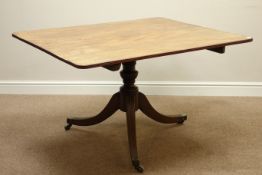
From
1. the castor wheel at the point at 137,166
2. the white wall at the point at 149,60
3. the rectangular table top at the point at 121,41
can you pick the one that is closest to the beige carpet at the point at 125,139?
the castor wheel at the point at 137,166

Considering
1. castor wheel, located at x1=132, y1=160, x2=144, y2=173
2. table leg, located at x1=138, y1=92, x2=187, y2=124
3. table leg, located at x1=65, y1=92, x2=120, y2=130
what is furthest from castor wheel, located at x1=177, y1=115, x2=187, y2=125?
castor wheel, located at x1=132, y1=160, x2=144, y2=173

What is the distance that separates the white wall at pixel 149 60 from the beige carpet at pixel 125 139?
0.14 metres

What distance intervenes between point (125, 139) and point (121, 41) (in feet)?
2.31

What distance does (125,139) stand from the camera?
211 cm

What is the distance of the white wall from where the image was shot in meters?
2.53

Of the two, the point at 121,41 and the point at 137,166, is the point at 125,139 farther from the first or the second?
the point at 121,41

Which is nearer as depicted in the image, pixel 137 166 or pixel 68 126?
pixel 137 166

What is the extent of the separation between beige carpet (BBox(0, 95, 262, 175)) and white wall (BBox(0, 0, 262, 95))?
0.14m

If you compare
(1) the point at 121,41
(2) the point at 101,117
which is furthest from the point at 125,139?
(1) the point at 121,41

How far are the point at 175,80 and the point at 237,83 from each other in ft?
1.47

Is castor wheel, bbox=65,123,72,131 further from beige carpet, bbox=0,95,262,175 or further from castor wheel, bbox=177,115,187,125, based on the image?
castor wheel, bbox=177,115,187,125

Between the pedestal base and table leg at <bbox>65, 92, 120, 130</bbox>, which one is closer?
the pedestal base

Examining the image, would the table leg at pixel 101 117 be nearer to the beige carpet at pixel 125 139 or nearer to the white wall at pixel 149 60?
the beige carpet at pixel 125 139

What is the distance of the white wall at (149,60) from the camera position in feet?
8.31
